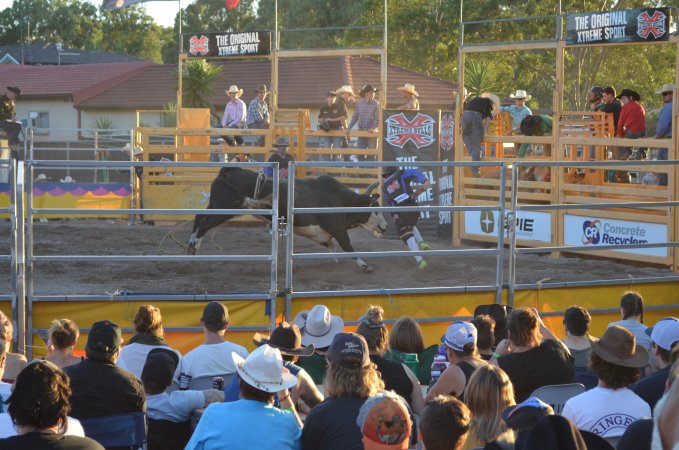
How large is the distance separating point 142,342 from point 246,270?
263 inches

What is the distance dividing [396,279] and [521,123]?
16.6ft

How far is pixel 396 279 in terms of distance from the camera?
1195cm

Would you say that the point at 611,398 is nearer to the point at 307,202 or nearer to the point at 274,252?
the point at 274,252

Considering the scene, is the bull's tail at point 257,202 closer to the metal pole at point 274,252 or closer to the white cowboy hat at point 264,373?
the metal pole at point 274,252

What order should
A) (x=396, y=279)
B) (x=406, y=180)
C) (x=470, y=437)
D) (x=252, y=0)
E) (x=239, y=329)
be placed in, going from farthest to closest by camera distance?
(x=252, y=0) → (x=406, y=180) → (x=396, y=279) → (x=239, y=329) → (x=470, y=437)

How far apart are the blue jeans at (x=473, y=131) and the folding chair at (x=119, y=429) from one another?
11250 millimetres

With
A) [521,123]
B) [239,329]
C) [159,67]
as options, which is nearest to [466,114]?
[521,123]

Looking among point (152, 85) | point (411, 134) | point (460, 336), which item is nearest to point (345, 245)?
point (411, 134)

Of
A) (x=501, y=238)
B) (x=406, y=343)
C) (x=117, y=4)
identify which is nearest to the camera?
(x=406, y=343)

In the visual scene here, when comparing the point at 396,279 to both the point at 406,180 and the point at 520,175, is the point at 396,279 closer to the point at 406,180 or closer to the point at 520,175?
the point at 406,180

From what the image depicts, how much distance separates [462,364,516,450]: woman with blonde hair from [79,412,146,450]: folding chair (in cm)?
181

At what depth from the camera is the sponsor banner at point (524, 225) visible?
45.7ft

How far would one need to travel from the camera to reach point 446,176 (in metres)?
16.5

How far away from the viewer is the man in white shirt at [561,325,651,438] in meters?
4.42
